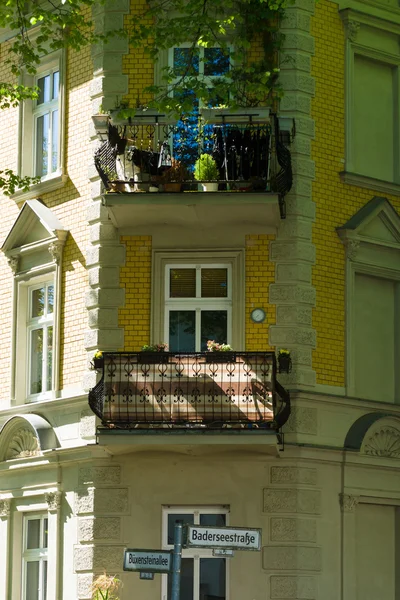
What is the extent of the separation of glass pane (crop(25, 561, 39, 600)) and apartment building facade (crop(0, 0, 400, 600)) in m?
→ 0.04

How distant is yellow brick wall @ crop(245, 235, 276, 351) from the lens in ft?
57.7

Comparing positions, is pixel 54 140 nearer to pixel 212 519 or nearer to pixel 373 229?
pixel 373 229

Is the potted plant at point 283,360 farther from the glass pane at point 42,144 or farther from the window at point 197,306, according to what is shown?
the glass pane at point 42,144

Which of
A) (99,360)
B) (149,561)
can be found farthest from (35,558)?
(149,561)

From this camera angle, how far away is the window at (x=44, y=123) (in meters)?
19.6

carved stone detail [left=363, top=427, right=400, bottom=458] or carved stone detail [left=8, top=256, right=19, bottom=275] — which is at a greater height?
carved stone detail [left=8, top=256, right=19, bottom=275]

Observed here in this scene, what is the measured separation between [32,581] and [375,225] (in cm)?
730

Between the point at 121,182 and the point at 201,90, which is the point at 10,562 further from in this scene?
the point at 201,90

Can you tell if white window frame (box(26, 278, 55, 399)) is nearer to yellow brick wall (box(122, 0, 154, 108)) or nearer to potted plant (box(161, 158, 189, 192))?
potted plant (box(161, 158, 189, 192))

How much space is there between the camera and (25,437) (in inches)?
749

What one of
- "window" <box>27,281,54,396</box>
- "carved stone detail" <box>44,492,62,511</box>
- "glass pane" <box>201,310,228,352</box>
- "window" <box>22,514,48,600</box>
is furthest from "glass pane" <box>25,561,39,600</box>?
"glass pane" <box>201,310,228,352</box>

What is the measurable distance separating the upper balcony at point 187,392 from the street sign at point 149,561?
17.4 ft

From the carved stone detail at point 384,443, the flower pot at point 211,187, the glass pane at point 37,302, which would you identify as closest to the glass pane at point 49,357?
the glass pane at point 37,302

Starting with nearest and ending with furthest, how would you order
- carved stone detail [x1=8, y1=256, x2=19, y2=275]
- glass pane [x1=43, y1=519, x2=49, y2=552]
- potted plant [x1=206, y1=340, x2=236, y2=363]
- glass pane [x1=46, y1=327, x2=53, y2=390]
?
potted plant [x1=206, y1=340, x2=236, y2=363]
glass pane [x1=43, y1=519, x2=49, y2=552]
glass pane [x1=46, y1=327, x2=53, y2=390]
carved stone detail [x1=8, y1=256, x2=19, y2=275]
